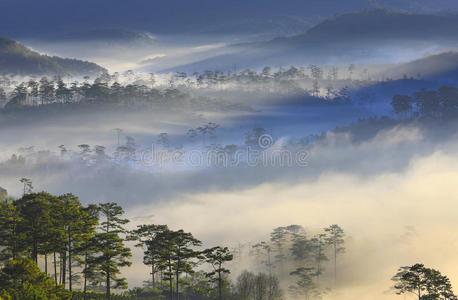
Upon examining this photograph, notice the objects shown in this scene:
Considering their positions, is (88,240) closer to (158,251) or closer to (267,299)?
(158,251)

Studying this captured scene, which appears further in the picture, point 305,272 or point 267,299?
point 305,272

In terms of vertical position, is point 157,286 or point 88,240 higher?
point 88,240

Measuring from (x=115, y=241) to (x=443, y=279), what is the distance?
3996 centimetres

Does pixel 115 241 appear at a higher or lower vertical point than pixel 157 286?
higher

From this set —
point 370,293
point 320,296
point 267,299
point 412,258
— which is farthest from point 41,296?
point 412,258

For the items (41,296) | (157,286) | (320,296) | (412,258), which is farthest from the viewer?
(412,258)

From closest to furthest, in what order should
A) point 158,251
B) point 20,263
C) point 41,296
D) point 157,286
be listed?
point 41,296, point 20,263, point 158,251, point 157,286

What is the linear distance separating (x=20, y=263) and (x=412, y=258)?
167 m

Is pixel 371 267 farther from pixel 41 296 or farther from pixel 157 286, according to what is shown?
pixel 41 296

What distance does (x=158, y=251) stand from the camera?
76.1 meters

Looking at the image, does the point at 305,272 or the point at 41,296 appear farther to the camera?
the point at 305,272

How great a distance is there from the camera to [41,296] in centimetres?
5172

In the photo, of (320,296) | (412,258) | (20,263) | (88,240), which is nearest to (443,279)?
(88,240)

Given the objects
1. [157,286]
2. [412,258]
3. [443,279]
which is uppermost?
[443,279]
